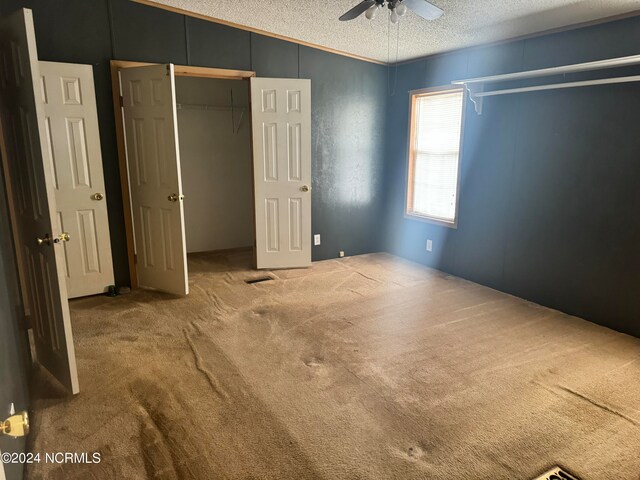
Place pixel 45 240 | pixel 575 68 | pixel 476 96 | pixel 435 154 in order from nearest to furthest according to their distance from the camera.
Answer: pixel 45 240
pixel 575 68
pixel 476 96
pixel 435 154

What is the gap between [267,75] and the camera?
466 cm

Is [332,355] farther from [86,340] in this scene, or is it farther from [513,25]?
[513,25]

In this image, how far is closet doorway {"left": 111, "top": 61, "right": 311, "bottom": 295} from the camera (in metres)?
3.96

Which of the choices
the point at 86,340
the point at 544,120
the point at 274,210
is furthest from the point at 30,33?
the point at 544,120

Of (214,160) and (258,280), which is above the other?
(214,160)

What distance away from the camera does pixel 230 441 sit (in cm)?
212

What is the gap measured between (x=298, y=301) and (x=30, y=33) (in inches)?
108

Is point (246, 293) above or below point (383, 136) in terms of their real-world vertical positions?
below

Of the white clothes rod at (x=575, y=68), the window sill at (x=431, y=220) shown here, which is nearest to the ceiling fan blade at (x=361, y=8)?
the white clothes rod at (x=575, y=68)

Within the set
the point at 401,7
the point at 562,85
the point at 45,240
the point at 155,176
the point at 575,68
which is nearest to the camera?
the point at 45,240

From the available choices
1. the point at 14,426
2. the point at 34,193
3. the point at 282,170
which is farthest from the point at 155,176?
the point at 14,426

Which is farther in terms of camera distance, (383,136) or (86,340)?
(383,136)

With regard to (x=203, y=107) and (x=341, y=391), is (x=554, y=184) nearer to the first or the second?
(x=341, y=391)

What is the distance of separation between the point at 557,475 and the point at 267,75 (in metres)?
4.25
